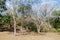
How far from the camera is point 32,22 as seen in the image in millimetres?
19062

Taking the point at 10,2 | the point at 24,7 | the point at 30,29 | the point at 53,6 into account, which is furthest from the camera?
the point at 30,29

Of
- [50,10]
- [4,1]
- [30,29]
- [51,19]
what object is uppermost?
[4,1]

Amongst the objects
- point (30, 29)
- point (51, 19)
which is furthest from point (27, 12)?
point (51, 19)

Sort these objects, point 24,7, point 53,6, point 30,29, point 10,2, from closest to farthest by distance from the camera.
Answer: point 10,2 < point 24,7 < point 53,6 < point 30,29

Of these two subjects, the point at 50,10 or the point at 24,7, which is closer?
the point at 24,7

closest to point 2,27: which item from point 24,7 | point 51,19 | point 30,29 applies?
point 30,29

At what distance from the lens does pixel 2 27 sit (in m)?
20.5

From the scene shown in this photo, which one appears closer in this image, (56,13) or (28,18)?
(28,18)

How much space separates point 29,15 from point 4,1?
360 cm

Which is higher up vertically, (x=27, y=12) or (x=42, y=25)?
(x=27, y=12)

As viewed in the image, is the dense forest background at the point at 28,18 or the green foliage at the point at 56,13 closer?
the dense forest background at the point at 28,18

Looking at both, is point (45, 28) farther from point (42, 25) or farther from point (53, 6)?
point (53, 6)

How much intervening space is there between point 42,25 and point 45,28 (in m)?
0.95

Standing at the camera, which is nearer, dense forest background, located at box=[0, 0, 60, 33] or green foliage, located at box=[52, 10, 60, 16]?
dense forest background, located at box=[0, 0, 60, 33]
